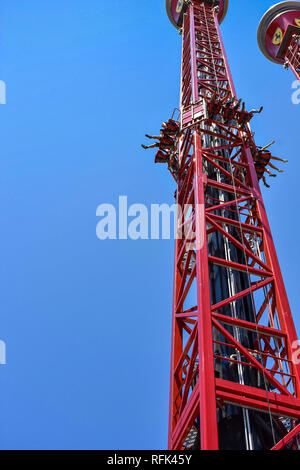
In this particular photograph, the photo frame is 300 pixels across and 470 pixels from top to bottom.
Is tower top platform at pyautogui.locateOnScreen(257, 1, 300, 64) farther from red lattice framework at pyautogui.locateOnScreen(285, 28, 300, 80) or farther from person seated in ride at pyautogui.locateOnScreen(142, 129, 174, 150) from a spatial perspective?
person seated in ride at pyautogui.locateOnScreen(142, 129, 174, 150)

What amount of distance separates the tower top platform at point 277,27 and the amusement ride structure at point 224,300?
1780 centimetres

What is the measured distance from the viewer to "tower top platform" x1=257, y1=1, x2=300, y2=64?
39500 millimetres

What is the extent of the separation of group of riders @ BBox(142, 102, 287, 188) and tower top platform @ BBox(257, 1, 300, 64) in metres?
23.0

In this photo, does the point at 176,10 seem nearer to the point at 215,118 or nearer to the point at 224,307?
the point at 215,118

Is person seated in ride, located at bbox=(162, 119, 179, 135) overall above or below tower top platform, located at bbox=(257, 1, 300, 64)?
below

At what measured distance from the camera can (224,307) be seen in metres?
14.1

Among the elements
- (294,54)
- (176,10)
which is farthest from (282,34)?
(176,10)

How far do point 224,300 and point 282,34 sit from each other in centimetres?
3491

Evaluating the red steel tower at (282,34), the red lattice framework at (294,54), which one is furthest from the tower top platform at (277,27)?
the red lattice framework at (294,54)

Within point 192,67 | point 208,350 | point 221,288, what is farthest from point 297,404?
point 192,67

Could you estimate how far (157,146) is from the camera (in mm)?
21156

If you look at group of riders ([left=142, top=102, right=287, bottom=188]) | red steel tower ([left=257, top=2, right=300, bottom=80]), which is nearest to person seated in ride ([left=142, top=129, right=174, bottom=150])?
group of riders ([left=142, top=102, right=287, bottom=188])
